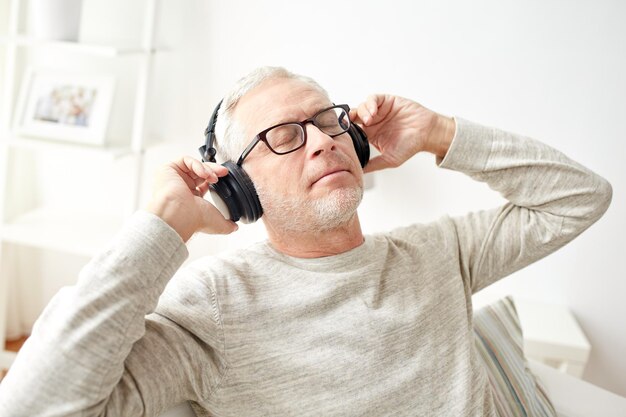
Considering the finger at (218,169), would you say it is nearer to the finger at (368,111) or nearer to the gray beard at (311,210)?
the gray beard at (311,210)

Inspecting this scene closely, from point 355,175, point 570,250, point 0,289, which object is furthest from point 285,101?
point 0,289

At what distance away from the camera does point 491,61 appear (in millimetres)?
2273

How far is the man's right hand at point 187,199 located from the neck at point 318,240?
172 mm

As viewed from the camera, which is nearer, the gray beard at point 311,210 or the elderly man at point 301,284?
the elderly man at point 301,284

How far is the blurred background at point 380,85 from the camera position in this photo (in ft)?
7.30

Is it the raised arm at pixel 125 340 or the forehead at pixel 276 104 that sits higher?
the forehead at pixel 276 104

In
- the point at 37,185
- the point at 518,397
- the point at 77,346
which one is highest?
the point at 77,346

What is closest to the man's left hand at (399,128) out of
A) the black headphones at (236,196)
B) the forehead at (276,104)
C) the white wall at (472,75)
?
the forehead at (276,104)

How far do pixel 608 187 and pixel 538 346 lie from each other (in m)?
0.75

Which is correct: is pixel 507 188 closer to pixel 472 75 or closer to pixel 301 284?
pixel 301 284

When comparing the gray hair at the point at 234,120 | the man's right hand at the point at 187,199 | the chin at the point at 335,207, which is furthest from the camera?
the gray hair at the point at 234,120

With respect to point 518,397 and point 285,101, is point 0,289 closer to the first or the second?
point 285,101

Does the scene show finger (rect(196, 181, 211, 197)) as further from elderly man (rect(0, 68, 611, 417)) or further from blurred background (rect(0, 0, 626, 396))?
blurred background (rect(0, 0, 626, 396))

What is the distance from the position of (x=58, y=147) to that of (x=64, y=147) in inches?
1.0
